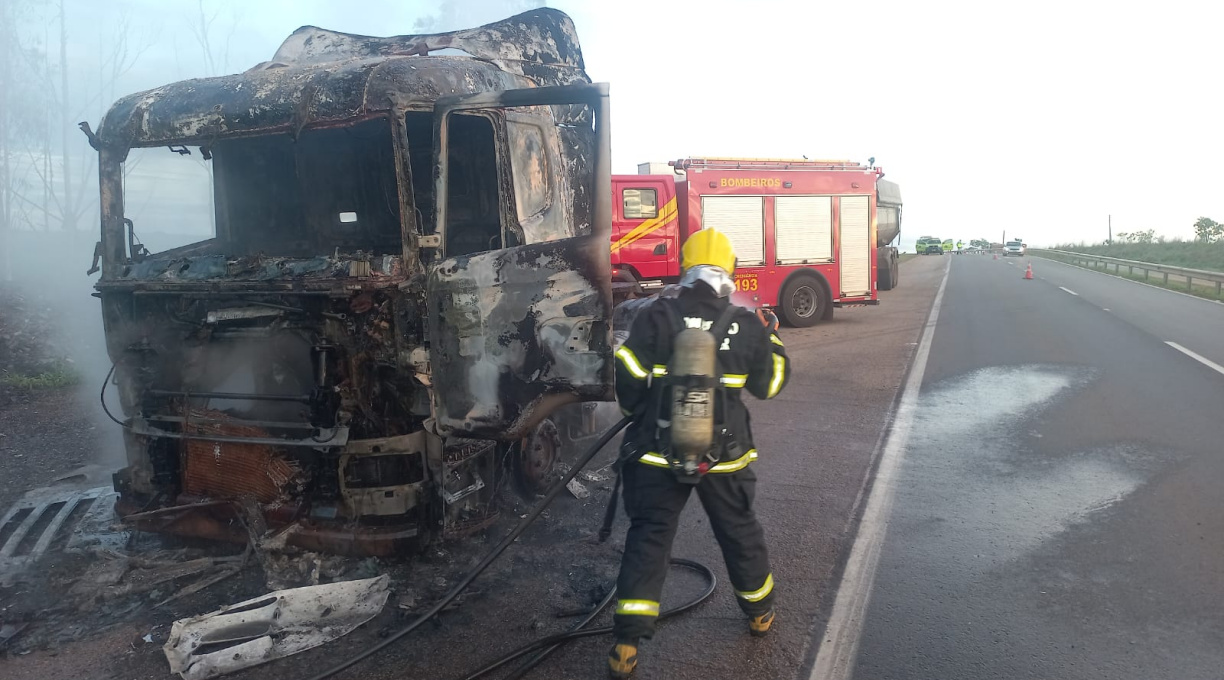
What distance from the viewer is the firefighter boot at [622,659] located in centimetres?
291

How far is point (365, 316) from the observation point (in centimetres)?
368

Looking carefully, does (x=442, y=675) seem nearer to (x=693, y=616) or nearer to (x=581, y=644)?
(x=581, y=644)

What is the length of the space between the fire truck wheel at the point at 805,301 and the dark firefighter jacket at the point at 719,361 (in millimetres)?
11685

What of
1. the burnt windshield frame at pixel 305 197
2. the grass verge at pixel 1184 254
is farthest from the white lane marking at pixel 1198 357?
the grass verge at pixel 1184 254

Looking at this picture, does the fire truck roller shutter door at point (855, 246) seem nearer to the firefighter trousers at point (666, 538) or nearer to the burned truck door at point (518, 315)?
the burned truck door at point (518, 315)

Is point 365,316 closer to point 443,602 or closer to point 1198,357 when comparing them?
point 443,602

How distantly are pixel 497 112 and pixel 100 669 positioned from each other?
3013 mm

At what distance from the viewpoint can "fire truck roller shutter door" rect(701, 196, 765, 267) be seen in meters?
13.9

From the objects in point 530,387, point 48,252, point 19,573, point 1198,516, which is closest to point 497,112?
point 530,387

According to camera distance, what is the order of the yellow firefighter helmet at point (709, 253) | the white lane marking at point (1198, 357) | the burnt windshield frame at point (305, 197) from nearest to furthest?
1. the yellow firefighter helmet at point (709, 253)
2. the burnt windshield frame at point (305, 197)
3. the white lane marking at point (1198, 357)

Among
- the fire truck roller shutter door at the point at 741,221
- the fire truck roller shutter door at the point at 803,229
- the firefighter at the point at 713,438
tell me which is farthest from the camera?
the fire truck roller shutter door at the point at 803,229

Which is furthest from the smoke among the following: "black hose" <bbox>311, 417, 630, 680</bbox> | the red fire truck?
the red fire truck

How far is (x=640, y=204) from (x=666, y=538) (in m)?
10.6

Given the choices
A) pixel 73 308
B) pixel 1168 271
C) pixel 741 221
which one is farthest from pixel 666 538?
pixel 1168 271
